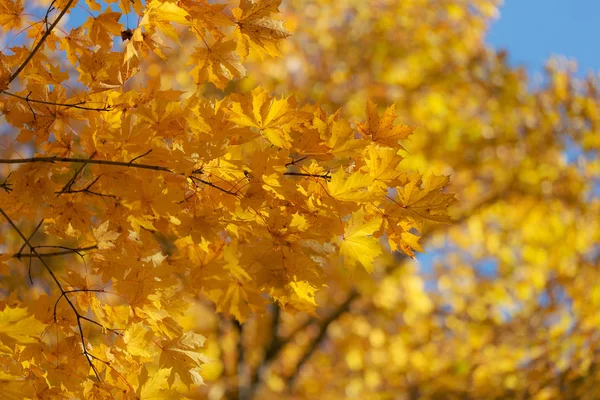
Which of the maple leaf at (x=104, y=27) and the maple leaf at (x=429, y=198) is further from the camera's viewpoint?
the maple leaf at (x=104, y=27)

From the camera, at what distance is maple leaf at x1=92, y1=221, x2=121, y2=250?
160cm

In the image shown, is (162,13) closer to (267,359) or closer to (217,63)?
(217,63)

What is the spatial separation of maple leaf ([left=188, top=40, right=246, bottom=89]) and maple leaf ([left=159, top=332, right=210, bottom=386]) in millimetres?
780

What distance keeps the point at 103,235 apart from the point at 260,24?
77 centimetres

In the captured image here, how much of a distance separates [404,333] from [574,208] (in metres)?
3.23

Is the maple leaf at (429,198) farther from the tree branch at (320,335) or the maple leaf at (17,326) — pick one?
the tree branch at (320,335)

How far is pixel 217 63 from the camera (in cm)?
173

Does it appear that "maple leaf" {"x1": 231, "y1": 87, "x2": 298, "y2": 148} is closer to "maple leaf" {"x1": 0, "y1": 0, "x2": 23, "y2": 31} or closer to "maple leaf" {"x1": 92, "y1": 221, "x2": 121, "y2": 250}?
"maple leaf" {"x1": 92, "y1": 221, "x2": 121, "y2": 250}

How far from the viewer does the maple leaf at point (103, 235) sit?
1.60m

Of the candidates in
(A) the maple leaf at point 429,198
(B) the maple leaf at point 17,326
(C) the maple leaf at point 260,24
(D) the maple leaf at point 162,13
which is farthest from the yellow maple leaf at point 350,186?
(B) the maple leaf at point 17,326

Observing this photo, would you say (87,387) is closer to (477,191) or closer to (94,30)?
(94,30)

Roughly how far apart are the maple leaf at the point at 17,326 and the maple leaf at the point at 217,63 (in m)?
0.89

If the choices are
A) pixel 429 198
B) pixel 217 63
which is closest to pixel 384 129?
pixel 429 198

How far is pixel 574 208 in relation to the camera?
8.39 meters
